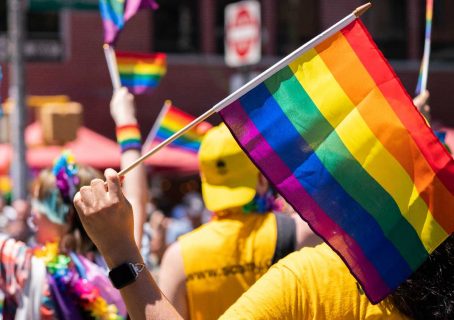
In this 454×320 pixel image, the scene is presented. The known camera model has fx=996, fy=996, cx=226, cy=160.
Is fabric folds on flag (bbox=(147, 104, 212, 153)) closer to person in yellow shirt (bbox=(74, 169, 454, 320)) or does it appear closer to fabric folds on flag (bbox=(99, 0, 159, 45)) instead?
fabric folds on flag (bbox=(99, 0, 159, 45))

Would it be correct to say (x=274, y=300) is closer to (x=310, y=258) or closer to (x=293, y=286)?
(x=293, y=286)

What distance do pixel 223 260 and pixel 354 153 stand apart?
1394 millimetres

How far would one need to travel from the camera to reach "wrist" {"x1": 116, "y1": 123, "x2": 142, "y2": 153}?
3484 mm

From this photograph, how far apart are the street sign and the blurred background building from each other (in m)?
7.97

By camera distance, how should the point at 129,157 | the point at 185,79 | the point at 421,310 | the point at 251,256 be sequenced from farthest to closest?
the point at 185,79, the point at 251,256, the point at 129,157, the point at 421,310

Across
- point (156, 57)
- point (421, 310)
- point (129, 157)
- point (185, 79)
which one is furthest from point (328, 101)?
point (185, 79)

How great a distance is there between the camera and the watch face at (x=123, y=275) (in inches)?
85.7

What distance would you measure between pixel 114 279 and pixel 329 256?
1.80 ft

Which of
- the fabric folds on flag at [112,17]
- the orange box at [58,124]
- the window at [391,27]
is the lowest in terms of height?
the orange box at [58,124]

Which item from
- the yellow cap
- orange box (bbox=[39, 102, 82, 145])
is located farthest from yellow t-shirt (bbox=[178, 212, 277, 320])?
orange box (bbox=[39, 102, 82, 145])

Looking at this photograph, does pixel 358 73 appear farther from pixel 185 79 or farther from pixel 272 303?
pixel 185 79

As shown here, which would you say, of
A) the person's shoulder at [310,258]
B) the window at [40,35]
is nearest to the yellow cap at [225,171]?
the person's shoulder at [310,258]

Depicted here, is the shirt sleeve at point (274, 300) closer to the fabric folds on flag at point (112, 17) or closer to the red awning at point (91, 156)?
the fabric folds on flag at point (112, 17)

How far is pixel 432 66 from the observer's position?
810 inches
